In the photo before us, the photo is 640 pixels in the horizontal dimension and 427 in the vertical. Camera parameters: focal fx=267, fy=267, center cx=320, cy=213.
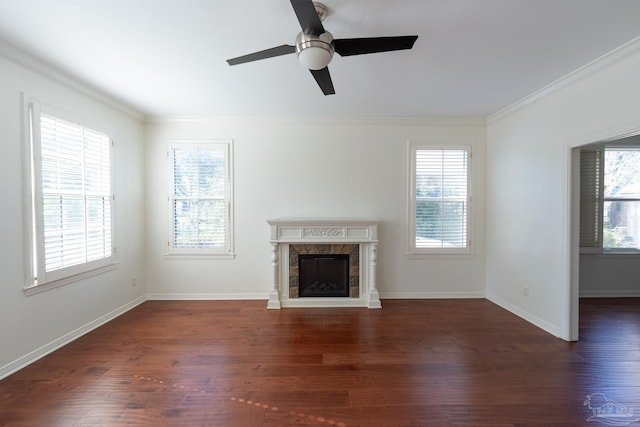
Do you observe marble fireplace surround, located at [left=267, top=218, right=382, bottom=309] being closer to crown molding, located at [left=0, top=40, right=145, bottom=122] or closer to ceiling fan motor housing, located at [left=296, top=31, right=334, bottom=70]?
ceiling fan motor housing, located at [left=296, top=31, right=334, bottom=70]

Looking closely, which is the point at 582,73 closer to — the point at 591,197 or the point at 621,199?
the point at 591,197

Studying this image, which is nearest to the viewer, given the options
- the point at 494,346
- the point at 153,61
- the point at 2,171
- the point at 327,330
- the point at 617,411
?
the point at 617,411

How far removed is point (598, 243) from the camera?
4066 millimetres

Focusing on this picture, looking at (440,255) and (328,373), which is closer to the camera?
(328,373)

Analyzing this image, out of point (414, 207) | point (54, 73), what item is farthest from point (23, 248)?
point (414, 207)

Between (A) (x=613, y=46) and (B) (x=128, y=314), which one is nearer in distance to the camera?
(A) (x=613, y=46)

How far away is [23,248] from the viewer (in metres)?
2.31

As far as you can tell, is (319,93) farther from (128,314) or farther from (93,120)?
(128,314)

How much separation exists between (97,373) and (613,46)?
16.6ft

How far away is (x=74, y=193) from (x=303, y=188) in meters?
2.61

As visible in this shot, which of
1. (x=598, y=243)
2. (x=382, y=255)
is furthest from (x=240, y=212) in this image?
(x=598, y=243)

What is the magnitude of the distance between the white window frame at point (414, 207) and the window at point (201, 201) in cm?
267

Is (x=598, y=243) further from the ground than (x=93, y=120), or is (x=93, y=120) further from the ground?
(x=93, y=120)

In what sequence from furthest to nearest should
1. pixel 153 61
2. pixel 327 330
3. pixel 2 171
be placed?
pixel 327 330
pixel 153 61
pixel 2 171
